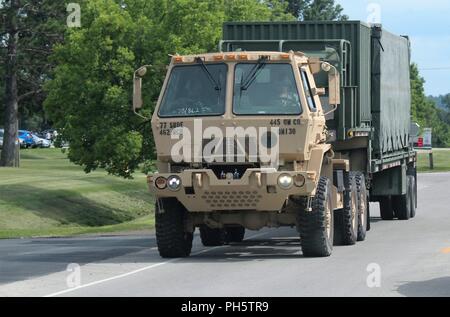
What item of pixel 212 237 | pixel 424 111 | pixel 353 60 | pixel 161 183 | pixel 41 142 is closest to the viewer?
pixel 161 183

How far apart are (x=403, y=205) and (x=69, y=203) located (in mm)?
18176

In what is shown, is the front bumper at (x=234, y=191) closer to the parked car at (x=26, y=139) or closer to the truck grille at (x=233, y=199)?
the truck grille at (x=233, y=199)

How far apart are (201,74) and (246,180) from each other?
1.93 metres

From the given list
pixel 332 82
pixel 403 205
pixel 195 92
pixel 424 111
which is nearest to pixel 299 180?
pixel 332 82

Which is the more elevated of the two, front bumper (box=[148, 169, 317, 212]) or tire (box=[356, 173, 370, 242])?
front bumper (box=[148, 169, 317, 212])

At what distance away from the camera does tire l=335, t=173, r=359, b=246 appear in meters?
19.9

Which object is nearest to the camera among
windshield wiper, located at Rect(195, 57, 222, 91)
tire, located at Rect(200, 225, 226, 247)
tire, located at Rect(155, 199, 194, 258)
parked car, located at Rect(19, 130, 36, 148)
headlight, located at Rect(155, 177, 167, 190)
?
headlight, located at Rect(155, 177, 167, 190)

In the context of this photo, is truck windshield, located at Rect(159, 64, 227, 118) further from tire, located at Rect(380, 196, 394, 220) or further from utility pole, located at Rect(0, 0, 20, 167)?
utility pole, located at Rect(0, 0, 20, 167)

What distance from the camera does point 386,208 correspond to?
92.3 feet

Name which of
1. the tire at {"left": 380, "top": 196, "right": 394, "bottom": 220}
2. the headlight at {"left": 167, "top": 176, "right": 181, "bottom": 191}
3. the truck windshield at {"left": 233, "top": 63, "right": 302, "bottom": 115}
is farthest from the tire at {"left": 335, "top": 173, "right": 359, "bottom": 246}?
the tire at {"left": 380, "top": 196, "right": 394, "bottom": 220}

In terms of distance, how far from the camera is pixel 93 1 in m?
42.9

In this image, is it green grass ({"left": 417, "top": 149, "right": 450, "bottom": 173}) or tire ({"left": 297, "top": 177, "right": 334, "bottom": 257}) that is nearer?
tire ({"left": 297, "top": 177, "right": 334, "bottom": 257})

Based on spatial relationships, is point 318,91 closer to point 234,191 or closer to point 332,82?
point 332,82

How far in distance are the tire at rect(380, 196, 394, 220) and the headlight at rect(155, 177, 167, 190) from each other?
11349mm
